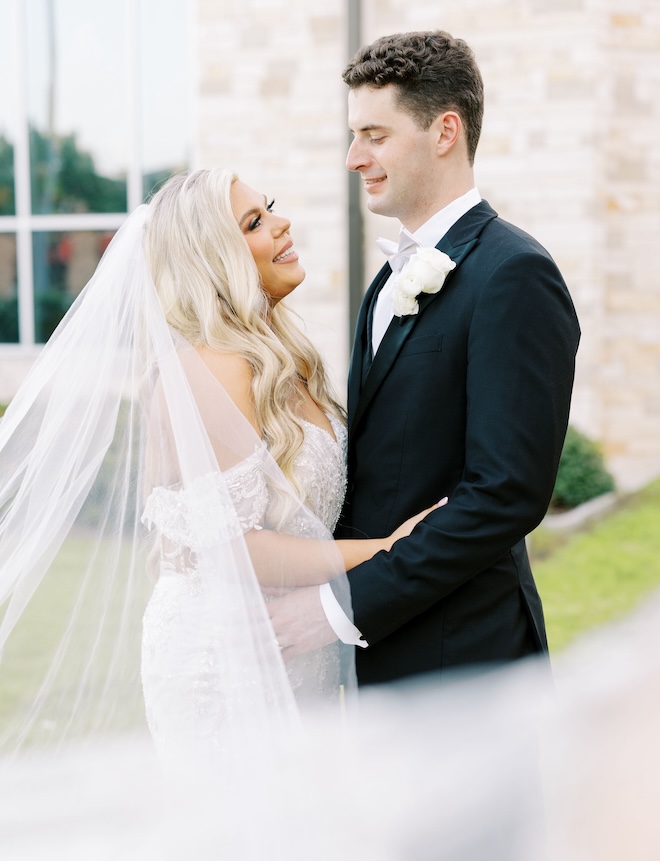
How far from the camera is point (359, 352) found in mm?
→ 2719

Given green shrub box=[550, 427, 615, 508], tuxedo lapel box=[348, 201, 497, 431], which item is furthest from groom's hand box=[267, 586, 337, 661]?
green shrub box=[550, 427, 615, 508]

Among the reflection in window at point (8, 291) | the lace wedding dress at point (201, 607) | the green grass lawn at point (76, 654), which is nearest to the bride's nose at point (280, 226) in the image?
the lace wedding dress at point (201, 607)

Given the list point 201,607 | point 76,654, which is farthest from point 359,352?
point 76,654

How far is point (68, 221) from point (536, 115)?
4.41 metres

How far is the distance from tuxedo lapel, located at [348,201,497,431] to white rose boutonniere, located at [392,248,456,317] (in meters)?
0.03

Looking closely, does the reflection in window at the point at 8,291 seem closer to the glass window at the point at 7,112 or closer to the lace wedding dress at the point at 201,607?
the glass window at the point at 7,112

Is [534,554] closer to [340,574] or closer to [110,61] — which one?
[340,574]

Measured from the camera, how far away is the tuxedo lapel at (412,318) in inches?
96.1

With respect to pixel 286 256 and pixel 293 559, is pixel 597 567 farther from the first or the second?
pixel 293 559

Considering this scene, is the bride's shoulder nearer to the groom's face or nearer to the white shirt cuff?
the white shirt cuff

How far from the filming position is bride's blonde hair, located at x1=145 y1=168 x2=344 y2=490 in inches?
97.5

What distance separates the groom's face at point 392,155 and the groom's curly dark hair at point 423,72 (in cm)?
3

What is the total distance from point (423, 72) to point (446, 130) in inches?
5.9

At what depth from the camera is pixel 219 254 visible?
2.54m
